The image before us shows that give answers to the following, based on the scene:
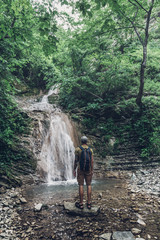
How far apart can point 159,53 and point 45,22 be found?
436 inches

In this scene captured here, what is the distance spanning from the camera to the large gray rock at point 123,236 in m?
2.46

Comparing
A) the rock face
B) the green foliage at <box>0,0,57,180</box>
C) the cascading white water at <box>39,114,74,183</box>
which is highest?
the green foliage at <box>0,0,57,180</box>

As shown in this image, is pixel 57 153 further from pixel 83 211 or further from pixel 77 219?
pixel 77 219

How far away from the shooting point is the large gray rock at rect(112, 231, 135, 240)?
97.0 inches

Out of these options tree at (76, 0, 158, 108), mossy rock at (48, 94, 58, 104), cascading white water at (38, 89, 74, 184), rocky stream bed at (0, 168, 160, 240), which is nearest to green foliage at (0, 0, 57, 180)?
cascading white water at (38, 89, 74, 184)

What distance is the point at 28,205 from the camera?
152 inches

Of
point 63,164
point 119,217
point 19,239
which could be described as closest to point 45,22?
point 19,239

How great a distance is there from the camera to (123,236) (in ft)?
8.29

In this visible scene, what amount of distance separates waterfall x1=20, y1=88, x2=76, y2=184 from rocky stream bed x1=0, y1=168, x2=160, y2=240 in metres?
2.68

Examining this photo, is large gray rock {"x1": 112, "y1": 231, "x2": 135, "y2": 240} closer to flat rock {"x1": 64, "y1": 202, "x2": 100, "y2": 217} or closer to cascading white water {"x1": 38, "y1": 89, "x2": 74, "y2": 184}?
flat rock {"x1": 64, "y1": 202, "x2": 100, "y2": 217}

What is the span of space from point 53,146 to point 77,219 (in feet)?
17.2

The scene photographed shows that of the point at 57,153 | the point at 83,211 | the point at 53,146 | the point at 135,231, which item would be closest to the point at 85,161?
the point at 83,211

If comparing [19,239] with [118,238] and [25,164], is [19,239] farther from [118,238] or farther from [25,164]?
[25,164]

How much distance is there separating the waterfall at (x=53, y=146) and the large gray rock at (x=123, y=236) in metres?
4.79
